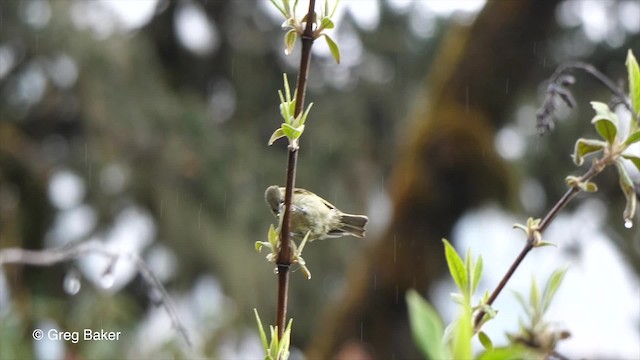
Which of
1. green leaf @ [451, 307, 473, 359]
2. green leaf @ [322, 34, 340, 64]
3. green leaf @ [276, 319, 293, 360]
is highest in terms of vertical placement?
green leaf @ [322, 34, 340, 64]

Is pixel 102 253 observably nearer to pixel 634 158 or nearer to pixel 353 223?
pixel 353 223

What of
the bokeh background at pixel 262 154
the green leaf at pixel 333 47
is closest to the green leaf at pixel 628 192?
the green leaf at pixel 333 47

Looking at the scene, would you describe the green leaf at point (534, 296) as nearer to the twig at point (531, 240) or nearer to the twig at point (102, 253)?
the twig at point (531, 240)

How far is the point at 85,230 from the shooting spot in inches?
174

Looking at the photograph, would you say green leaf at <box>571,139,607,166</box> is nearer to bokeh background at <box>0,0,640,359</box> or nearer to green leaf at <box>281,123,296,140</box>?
green leaf at <box>281,123,296,140</box>

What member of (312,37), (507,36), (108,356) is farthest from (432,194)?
(312,37)

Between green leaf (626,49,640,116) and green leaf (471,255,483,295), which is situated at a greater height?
green leaf (626,49,640,116)

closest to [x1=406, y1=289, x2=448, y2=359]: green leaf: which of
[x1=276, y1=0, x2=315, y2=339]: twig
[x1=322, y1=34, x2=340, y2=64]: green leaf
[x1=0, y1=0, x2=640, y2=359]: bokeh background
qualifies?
[x1=276, y1=0, x2=315, y2=339]: twig

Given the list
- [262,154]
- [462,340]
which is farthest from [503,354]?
[262,154]

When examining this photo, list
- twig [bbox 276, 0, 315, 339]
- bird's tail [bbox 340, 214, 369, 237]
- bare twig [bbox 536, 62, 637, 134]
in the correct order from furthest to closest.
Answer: bare twig [bbox 536, 62, 637, 134] < bird's tail [bbox 340, 214, 369, 237] < twig [bbox 276, 0, 315, 339]

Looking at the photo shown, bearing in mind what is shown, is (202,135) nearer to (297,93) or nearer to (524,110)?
(524,110)

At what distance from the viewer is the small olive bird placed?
0.72 meters

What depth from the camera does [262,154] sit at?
496cm

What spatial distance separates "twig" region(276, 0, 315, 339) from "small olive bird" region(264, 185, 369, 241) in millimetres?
88
